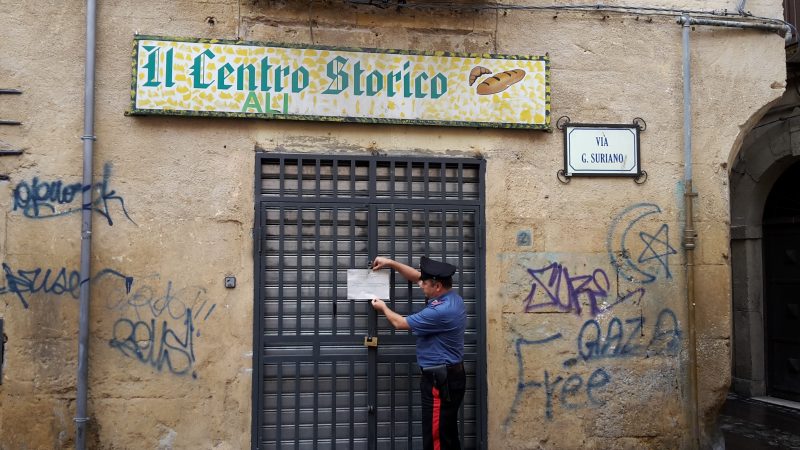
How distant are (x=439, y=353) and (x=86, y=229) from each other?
2901 millimetres

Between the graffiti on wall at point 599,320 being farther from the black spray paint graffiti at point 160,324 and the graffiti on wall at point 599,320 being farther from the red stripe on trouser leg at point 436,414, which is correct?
the black spray paint graffiti at point 160,324

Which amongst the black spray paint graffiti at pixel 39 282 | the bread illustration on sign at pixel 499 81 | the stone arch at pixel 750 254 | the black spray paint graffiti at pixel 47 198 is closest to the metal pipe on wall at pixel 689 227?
the bread illustration on sign at pixel 499 81

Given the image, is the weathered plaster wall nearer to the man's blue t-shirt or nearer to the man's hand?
the man's blue t-shirt

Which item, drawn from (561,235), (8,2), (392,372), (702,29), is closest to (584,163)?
(561,235)

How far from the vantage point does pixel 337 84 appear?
5512mm

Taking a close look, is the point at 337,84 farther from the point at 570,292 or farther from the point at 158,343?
the point at 570,292

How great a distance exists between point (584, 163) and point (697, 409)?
7.88 feet

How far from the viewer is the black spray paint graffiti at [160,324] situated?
5180 millimetres

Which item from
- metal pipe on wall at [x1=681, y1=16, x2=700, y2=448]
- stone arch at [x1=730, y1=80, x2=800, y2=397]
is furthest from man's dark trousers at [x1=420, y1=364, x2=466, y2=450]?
stone arch at [x1=730, y1=80, x2=800, y2=397]

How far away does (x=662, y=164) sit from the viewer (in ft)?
19.4

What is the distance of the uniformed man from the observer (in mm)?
4801

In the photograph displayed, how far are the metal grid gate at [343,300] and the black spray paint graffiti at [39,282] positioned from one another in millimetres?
1428

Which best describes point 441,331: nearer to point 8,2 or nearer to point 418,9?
point 418,9

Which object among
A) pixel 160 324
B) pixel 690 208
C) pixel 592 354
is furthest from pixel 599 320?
pixel 160 324
